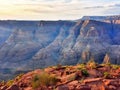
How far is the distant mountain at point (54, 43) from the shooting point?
391 feet

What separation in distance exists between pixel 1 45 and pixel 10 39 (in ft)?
13.4

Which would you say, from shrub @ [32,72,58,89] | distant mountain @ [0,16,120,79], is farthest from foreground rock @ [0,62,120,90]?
distant mountain @ [0,16,120,79]

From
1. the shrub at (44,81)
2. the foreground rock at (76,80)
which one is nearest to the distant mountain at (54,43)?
the foreground rock at (76,80)

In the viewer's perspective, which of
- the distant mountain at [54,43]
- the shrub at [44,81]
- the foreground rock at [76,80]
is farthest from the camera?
the distant mountain at [54,43]

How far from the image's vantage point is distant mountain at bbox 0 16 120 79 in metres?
119

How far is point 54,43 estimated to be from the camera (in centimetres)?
13575

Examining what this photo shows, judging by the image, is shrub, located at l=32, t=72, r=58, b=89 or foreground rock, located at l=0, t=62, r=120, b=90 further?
shrub, located at l=32, t=72, r=58, b=89

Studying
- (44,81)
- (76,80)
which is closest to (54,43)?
(44,81)

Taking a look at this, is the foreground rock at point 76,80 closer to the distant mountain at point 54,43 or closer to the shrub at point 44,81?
the shrub at point 44,81

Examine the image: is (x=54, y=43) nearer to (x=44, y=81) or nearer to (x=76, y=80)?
(x=44, y=81)

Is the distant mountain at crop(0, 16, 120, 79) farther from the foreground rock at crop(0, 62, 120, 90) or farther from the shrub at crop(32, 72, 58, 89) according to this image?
the shrub at crop(32, 72, 58, 89)

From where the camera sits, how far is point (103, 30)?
136 meters

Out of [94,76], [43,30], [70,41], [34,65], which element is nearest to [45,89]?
[94,76]

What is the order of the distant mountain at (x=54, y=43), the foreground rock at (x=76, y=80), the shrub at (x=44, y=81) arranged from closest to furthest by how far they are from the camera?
the foreground rock at (x=76, y=80), the shrub at (x=44, y=81), the distant mountain at (x=54, y=43)
